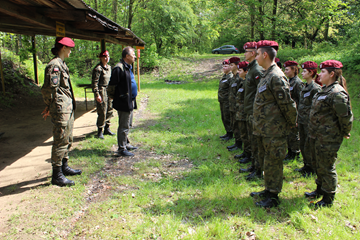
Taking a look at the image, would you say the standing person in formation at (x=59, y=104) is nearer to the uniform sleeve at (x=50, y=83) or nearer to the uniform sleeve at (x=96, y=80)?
the uniform sleeve at (x=50, y=83)

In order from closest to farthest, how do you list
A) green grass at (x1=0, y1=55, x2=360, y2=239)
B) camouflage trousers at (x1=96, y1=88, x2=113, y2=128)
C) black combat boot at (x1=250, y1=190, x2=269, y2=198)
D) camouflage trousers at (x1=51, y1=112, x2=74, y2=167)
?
1. green grass at (x1=0, y1=55, x2=360, y2=239)
2. black combat boot at (x1=250, y1=190, x2=269, y2=198)
3. camouflage trousers at (x1=51, y1=112, x2=74, y2=167)
4. camouflage trousers at (x1=96, y1=88, x2=113, y2=128)

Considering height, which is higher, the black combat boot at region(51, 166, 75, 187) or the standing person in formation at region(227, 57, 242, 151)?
the standing person in formation at region(227, 57, 242, 151)

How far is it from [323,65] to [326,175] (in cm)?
154

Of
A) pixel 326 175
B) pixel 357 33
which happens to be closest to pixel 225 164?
pixel 326 175

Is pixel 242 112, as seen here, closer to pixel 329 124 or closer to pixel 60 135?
pixel 329 124

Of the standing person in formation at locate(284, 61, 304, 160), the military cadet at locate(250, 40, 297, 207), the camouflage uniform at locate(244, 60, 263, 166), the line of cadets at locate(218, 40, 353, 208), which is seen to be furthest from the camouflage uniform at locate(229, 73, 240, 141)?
the military cadet at locate(250, 40, 297, 207)

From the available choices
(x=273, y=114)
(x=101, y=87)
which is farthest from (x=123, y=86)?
(x=273, y=114)

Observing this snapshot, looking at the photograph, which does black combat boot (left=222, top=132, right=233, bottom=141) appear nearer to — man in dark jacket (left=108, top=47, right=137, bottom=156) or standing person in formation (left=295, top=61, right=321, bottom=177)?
standing person in formation (left=295, top=61, right=321, bottom=177)

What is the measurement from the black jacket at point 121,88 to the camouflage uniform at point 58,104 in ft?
3.76

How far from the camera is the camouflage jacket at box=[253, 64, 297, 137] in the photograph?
3098mm

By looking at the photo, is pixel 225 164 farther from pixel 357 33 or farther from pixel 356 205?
pixel 357 33

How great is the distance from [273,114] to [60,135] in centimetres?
326

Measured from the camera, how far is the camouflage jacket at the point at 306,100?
427 centimetres

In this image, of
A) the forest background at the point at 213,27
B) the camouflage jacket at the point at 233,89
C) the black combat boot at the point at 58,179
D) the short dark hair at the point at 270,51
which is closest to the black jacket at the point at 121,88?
the black combat boot at the point at 58,179
